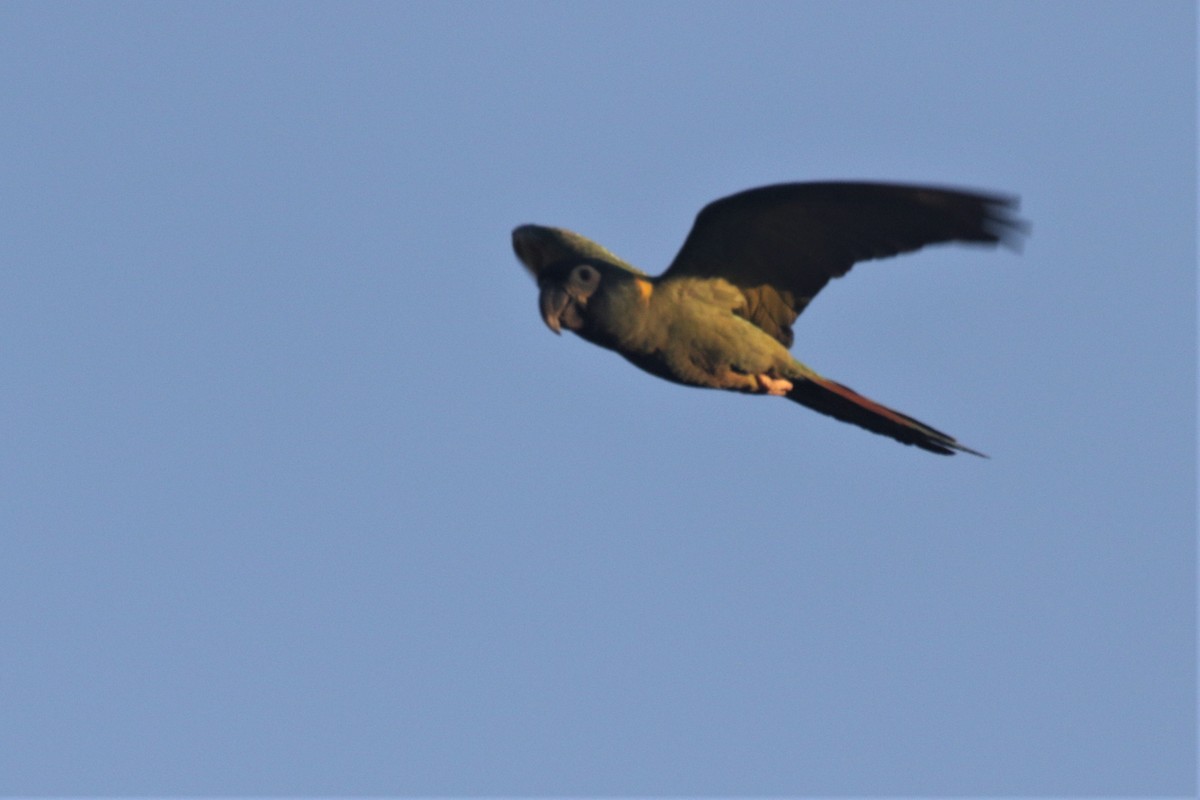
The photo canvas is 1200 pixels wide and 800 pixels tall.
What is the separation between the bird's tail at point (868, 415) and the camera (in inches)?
367

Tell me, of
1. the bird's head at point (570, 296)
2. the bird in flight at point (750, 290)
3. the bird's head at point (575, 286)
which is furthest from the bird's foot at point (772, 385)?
the bird's head at point (570, 296)

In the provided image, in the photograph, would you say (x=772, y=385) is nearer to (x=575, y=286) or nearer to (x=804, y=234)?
(x=804, y=234)

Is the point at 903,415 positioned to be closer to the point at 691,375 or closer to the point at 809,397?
the point at 809,397

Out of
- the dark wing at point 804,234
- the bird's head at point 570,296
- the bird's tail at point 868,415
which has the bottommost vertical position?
the bird's tail at point 868,415

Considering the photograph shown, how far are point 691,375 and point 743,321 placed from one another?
50 centimetres

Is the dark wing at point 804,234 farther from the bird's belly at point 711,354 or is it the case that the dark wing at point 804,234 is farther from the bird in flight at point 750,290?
the bird's belly at point 711,354

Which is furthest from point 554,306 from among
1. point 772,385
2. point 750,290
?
point 772,385

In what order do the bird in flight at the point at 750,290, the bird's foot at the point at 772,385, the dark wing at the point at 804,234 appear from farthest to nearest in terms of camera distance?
the bird's foot at the point at 772,385 < the bird in flight at the point at 750,290 < the dark wing at the point at 804,234

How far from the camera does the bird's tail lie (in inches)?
367

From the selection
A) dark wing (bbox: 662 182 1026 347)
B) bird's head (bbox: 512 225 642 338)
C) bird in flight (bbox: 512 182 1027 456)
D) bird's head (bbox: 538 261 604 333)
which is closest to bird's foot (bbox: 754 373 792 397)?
bird in flight (bbox: 512 182 1027 456)

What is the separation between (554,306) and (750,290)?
1.23m

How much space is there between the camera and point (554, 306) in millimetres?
9172

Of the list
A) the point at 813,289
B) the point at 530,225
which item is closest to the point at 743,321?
the point at 813,289

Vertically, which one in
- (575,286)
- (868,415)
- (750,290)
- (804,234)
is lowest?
(868,415)
